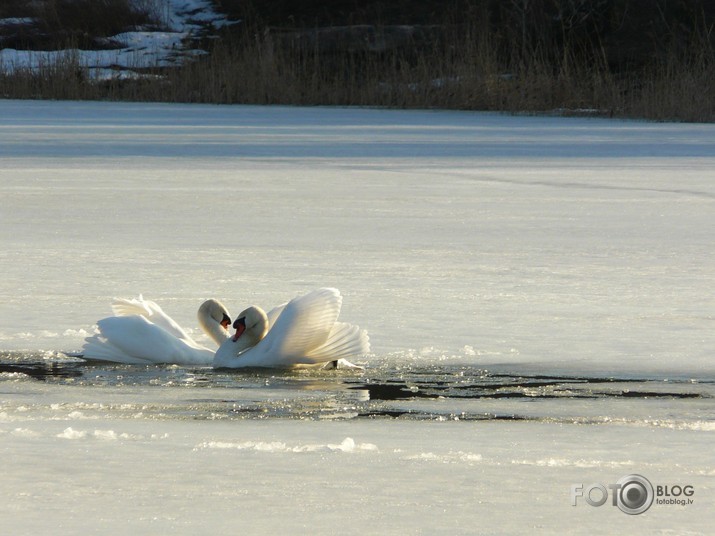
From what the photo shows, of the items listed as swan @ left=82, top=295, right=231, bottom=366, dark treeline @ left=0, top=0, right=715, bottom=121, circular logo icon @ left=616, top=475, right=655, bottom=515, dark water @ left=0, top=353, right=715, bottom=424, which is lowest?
dark water @ left=0, top=353, right=715, bottom=424

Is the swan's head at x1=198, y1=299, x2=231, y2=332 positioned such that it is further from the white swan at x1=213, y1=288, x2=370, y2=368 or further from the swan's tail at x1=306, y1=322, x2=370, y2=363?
the swan's tail at x1=306, y1=322, x2=370, y2=363

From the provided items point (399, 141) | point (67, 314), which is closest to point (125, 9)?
point (399, 141)

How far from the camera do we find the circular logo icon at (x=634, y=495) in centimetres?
209

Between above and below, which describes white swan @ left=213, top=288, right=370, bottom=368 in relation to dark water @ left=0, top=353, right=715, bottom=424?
above

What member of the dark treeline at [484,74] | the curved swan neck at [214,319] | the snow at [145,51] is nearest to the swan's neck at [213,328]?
the curved swan neck at [214,319]

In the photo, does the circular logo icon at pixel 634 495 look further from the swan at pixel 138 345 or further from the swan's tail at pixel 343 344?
the swan at pixel 138 345

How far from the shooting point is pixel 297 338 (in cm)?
329

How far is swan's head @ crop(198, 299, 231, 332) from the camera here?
3.52 meters

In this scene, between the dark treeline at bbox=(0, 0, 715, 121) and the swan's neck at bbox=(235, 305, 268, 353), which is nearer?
the swan's neck at bbox=(235, 305, 268, 353)

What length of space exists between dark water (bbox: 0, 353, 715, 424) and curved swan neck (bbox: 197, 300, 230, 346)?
191mm

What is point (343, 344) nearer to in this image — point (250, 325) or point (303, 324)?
point (303, 324)

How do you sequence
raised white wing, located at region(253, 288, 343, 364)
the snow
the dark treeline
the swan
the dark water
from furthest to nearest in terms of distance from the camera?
the snow
the dark treeline
the swan
raised white wing, located at region(253, 288, 343, 364)
the dark water

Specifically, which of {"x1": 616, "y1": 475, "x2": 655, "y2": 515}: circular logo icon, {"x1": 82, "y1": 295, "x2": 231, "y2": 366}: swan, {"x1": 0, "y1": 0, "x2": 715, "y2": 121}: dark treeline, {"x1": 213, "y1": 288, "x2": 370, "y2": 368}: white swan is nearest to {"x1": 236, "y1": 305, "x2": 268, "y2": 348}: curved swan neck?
{"x1": 213, "y1": 288, "x2": 370, "y2": 368}: white swan

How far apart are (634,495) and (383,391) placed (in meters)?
1.04
